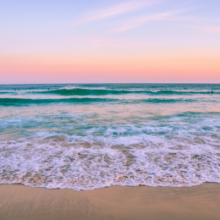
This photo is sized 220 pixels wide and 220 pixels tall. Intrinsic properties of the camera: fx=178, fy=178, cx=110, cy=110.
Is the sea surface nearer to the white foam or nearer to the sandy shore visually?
the white foam

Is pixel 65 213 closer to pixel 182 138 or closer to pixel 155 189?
pixel 155 189

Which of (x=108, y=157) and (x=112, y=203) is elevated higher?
(x=108, y=157)

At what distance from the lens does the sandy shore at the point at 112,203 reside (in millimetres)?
2521

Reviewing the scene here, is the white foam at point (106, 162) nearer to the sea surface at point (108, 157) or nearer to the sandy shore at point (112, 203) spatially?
the sea surface at point (108, 157)

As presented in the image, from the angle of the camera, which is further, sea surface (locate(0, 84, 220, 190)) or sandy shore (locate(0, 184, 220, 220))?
sea surface (locate(0, 84, 220, 190))

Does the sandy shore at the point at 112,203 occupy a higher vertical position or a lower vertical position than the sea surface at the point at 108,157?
lower

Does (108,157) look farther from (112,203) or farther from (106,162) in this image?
(112,203)

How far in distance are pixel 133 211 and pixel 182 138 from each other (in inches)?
162

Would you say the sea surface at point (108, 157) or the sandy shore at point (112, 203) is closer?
the sandy shore at point (112, 203)

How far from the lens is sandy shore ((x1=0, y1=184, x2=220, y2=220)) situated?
2521 mm

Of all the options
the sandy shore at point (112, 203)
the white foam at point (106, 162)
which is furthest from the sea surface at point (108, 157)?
the sandy shore at point (112, 203)

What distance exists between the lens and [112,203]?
2.78m

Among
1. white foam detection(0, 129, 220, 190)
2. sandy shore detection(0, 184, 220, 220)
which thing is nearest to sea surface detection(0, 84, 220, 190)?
white foam detection(0, 129, 220, 190)

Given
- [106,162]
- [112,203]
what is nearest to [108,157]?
[106,162]
